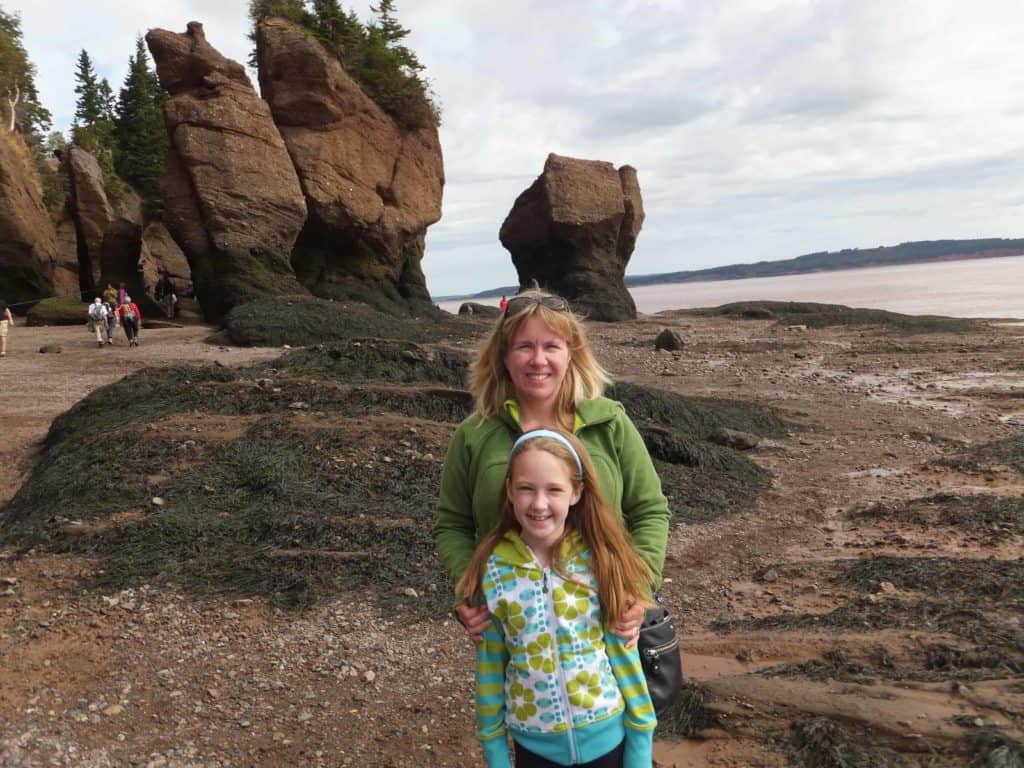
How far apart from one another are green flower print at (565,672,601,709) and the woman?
14.8 inches

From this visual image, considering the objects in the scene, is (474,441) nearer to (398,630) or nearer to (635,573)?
(635,573)

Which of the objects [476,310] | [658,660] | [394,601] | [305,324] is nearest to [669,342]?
[305,324]

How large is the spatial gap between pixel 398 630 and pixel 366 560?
1048 mm

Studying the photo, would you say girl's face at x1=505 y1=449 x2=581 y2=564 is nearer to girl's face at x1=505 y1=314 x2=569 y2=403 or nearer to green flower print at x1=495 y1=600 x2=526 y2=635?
green flower print at x1=495 y1=600 x2=526 y2=635

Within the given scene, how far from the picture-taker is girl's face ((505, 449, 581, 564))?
7.50ft

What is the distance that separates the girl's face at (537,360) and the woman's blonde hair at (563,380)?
0.02 meters

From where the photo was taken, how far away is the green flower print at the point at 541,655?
2.27m

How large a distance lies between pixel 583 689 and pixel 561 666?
0.29 feet

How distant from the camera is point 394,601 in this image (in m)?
5.56

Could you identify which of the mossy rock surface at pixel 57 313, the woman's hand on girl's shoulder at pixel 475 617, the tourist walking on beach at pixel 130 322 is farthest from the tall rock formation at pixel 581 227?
the woman's hand on girl's shoulder at pixel 475 617

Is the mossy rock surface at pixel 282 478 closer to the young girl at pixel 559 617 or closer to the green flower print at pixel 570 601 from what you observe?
the young girl at pixel 559 617

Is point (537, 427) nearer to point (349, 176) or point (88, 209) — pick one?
point (349, 176)

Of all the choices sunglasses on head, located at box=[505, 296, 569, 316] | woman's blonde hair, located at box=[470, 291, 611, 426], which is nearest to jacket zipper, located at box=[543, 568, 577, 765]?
woman's blonde hair, located at box=[470, 291, 611, 426]

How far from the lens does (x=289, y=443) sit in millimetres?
8172
